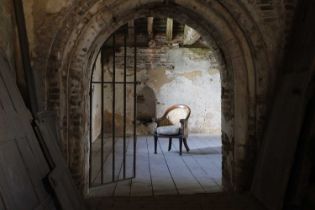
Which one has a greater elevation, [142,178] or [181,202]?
[181,202]

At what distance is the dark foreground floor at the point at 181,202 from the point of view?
298 centimetres

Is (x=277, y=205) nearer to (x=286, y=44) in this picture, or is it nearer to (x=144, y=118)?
(x=286, y=44)

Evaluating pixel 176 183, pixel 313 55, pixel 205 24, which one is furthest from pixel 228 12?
pixel 176 183

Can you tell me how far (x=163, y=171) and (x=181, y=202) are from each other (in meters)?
1.62

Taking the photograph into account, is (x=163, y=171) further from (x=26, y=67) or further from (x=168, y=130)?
(x=26, y=67)

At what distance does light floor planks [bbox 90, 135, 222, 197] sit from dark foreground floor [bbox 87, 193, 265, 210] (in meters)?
0.33

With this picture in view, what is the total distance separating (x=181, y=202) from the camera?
3219mm

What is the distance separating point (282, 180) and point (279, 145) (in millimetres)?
343

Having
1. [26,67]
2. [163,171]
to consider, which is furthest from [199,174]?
[26,67]

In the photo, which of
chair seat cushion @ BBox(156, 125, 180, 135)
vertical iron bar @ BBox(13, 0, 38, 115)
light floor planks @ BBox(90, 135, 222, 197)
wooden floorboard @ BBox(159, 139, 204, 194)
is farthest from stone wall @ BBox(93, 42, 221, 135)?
vertical iron bar @ BBox(13, 0, 38, 115)

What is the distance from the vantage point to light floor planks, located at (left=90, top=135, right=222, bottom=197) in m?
3.86

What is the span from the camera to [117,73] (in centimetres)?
913

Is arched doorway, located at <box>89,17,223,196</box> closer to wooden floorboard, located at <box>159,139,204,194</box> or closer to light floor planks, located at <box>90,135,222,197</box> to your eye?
light floor planks, located at <box>90,135,222,197</box>

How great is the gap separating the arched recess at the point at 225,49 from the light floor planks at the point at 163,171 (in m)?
0.66
